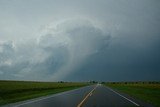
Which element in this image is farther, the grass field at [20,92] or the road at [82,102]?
the grass field at [20,92]

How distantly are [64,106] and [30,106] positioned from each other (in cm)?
229

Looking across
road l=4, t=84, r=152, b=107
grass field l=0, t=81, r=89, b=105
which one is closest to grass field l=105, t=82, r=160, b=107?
road l=4, t=84, r=152, b=107

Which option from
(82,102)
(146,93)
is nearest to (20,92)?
(146,93)

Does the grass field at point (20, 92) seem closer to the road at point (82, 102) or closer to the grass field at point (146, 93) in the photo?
the road at point (82, 102)

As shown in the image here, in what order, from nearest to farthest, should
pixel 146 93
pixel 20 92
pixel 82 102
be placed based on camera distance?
pixel 82 102
pixel 146 93
pixel 20 92

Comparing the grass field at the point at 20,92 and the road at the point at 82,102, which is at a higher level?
the grass field at the point at 20,92

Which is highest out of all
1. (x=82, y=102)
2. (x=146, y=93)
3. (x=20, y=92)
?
(x=20, y=92)

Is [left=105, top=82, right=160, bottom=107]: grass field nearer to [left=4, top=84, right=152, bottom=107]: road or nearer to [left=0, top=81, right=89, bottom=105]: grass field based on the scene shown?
[left=4, top=84, right=152, bottom=107]: road

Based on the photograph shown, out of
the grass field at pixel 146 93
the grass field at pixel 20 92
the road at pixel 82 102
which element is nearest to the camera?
the road at pixel 82 102

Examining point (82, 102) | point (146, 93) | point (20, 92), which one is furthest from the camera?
point (20, 92)

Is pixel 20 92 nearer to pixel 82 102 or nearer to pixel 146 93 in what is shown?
pixel 146 93

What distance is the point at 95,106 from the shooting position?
1934cm

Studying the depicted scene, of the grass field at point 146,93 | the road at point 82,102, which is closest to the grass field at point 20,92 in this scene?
the road at point 82,102

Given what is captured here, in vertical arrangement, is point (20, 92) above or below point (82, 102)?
above
